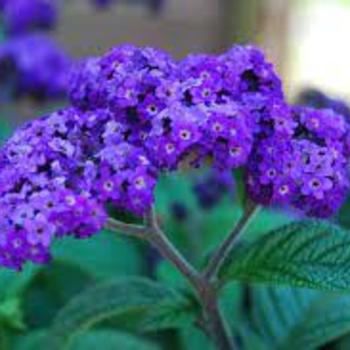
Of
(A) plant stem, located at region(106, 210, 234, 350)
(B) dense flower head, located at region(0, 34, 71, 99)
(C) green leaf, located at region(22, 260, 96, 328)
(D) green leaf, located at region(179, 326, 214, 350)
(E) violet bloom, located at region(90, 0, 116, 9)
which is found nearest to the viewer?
(A) plant stem, located at region(106, 210, 234, 350)

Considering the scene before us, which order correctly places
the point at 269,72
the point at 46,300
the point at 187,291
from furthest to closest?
the point at 46,300, the point at 187,291, the point at 269,72

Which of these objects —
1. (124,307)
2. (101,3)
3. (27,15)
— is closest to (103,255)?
(124,307)

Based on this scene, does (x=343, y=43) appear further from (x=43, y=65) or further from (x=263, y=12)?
(x=43, y=65)

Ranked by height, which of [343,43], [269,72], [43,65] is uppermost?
[269,72]

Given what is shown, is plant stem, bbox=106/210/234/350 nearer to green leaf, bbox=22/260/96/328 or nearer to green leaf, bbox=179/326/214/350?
green leaf, bbox=179/326/214/350

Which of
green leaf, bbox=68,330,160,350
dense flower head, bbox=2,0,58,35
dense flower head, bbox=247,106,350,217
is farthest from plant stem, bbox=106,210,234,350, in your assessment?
dense flower head, bbox=2,0,58,35

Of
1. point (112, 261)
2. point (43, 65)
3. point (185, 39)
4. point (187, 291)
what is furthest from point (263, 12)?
point (187, 291)

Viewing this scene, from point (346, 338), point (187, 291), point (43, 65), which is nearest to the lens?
point (187, 291)
